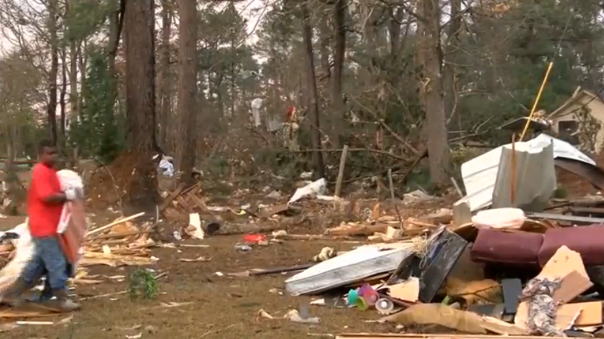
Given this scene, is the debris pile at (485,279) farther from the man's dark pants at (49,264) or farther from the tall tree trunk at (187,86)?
the tall tree trunk at (187,86)

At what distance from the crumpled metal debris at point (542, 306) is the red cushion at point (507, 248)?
1.44ft

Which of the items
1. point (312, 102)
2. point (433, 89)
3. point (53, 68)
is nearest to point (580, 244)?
point (433, 89)

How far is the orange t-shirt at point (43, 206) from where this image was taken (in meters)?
8.57

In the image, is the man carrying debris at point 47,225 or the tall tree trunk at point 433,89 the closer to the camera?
the man carrying debris at point 47,225

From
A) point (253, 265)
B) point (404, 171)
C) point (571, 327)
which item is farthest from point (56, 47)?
point (571, 327)

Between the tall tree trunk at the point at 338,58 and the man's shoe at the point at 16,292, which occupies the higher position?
the tall tree trunk at the point at 338,58

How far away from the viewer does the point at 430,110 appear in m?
22.1

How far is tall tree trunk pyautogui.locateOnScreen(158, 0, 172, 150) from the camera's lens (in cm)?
3538

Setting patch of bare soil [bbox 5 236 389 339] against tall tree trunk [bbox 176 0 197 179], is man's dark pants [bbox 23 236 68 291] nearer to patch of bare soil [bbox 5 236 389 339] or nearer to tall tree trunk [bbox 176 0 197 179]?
patch of bare soil [bbox 5 236 389 339]

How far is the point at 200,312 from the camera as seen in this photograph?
8.71 meters

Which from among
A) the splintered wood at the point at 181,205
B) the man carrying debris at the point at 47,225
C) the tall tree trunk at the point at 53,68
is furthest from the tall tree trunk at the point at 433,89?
the tall tree trunk at the point at 53,68

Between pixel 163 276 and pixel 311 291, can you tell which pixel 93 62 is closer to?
pixel 163 276

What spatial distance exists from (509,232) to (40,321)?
178 inches

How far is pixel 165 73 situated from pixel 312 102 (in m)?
13.4
